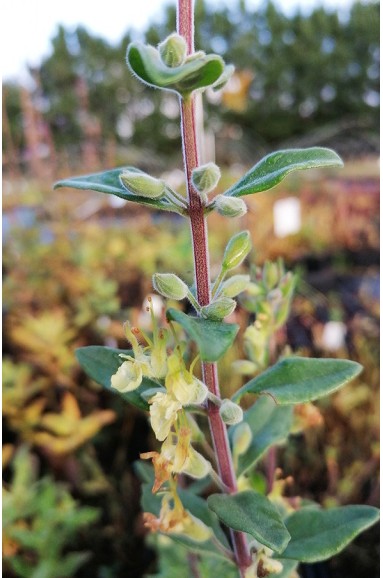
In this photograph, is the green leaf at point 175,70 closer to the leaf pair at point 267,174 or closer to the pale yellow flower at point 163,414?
the leaf pair at point 267,174

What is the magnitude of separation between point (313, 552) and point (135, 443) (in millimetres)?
892

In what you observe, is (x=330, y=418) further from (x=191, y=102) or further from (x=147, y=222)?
(x=147, y=222)

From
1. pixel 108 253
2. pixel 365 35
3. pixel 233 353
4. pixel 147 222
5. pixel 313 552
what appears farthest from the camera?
pixel 365 35

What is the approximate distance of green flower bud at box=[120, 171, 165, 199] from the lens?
36 centimetres

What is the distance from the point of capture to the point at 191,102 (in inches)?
13.9

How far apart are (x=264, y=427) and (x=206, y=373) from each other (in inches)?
7.1

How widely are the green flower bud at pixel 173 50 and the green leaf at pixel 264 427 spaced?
1.05ft

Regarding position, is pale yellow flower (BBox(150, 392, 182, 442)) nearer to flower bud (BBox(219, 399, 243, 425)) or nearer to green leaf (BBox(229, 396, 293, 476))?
flower bud (BBox(219, 399, 243, 425))

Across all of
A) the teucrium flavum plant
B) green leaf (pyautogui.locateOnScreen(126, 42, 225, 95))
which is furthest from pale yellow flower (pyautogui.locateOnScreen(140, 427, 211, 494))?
green leaf (pyautogui.locateOnScreen(126, 42, 225, 95))

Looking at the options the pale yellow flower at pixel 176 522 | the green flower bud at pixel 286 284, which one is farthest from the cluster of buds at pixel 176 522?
the green flower bud at pixel 286 284

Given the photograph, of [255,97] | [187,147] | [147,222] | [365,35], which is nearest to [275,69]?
[255,97]

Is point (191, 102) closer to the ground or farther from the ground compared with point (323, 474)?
farther from the ground

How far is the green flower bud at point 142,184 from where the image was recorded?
36 centimetres

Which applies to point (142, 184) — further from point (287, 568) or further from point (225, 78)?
point (287, 568)
